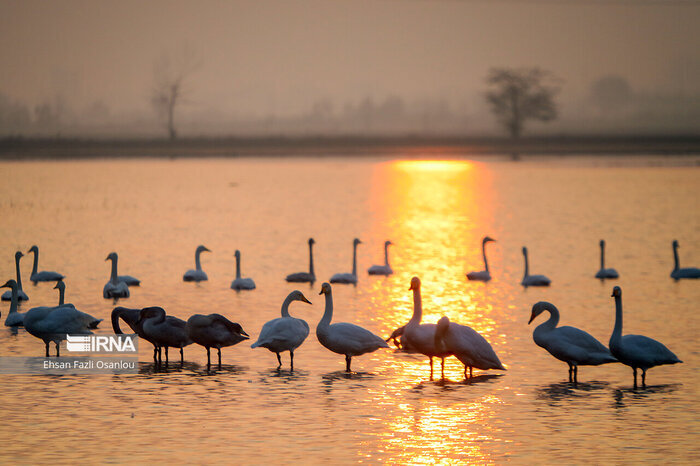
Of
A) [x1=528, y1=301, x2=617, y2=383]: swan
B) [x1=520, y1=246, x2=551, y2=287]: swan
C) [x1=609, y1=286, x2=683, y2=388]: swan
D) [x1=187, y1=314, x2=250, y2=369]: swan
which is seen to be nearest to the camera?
[x1=609, y1=286, x2=683, y2=388]: swan

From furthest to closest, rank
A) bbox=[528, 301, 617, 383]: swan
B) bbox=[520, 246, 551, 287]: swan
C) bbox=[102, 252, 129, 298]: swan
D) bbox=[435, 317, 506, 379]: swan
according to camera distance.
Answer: bbox=[520, 246, 551, 287]: swan
bbox=[102, 252, 129, 298]: swan
bbox=[435, 317, 506, 379]: swan
bbox=[528, 301, 617, 383]: swan

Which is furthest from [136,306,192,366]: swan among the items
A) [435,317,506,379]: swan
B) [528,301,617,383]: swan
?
[528,301,617,383]: swan

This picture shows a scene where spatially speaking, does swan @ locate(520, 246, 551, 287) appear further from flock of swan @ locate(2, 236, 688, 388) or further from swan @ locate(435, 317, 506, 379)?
swan @ locate(435, 317, 506, 379)

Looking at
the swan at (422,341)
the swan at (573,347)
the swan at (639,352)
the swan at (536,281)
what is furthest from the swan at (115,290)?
the swan at (639,352)

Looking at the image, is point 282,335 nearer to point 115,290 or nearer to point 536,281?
point 115,290

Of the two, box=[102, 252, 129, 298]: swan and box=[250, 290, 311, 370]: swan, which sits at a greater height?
box=[102, 252, 129, 298]: swan

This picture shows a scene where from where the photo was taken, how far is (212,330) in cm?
1858

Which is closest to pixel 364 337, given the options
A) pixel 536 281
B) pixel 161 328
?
pixel 161 328

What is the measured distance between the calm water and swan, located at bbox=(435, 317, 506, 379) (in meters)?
0.34

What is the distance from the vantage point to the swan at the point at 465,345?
17.8 meters

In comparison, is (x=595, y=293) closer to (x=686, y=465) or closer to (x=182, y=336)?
(x=182, y=336)

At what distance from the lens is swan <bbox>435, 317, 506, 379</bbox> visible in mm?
17781

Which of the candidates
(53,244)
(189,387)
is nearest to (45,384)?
(189,387)

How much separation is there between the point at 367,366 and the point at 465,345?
221cm
